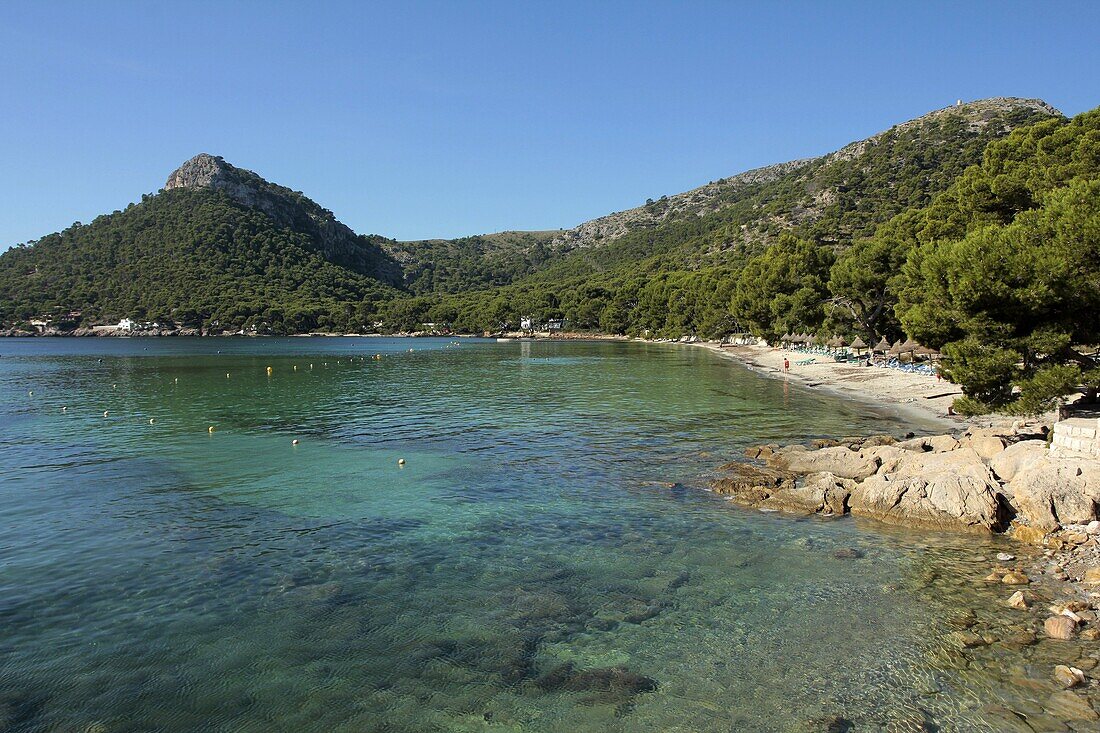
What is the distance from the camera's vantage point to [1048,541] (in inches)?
535

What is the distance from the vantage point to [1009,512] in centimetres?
1517

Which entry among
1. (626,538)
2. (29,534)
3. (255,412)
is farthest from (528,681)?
(255,412)

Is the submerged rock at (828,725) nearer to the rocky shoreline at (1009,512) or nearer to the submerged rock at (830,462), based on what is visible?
the rocky shoreline at (1009,512)

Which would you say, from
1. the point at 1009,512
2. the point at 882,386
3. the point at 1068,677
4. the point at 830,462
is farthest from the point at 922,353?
the point at 1068,677

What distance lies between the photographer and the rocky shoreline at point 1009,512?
28.7 feet

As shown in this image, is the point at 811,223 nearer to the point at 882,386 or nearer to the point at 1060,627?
the point at 882,386

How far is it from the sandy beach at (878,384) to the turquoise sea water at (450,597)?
53.2 feet

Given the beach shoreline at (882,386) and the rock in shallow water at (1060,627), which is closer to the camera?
the rock in shallow water at (1060,627)

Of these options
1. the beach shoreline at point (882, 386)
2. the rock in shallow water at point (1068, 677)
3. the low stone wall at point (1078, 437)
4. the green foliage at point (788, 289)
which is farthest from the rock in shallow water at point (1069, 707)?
the green foliage at point (788, 289)

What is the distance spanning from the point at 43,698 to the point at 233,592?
12.0ft

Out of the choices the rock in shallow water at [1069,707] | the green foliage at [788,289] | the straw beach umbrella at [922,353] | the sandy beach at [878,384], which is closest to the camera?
the rock in shallow water at [1069,707]

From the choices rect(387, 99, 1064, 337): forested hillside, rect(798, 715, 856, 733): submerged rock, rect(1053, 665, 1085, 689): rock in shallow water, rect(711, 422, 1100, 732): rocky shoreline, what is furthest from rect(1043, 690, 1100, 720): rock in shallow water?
rect(387, 99, 1064, 337): forested hillside

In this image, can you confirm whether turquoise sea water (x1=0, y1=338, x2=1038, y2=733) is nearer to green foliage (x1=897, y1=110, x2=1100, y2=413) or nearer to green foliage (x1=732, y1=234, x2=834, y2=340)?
green foliage (x1=897, y1=110, x2=1100, y2=413)

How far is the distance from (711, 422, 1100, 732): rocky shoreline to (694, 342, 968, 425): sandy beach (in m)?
11.9
